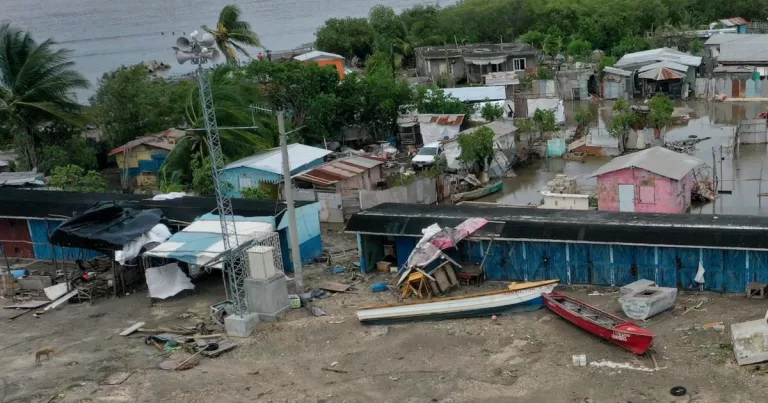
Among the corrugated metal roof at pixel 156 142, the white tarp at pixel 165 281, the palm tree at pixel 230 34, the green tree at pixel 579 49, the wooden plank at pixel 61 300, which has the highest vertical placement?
the palm tree at pixel 230 34

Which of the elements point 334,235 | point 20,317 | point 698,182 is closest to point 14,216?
point 20,317

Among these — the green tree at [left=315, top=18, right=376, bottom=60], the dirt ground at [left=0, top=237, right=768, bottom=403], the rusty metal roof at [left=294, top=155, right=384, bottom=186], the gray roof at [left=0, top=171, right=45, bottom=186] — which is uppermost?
the green tree at [left=315, top=18, right=376, bottom=60]

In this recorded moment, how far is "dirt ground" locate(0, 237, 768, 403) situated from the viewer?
1515cm

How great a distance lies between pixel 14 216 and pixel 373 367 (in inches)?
584

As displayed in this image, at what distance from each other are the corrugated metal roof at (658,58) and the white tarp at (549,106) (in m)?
9.64

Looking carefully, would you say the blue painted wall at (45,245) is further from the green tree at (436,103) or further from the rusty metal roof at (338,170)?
the green tree at (436,103)

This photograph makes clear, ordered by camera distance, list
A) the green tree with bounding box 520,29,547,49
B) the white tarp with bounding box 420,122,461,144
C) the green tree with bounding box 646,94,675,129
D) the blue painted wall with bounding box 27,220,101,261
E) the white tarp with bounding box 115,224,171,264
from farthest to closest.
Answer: the green tree with bounding box 520,29,547,49
the white tarp with bounding box 420,122,461,144
the green tree with bounding box 646,94,675,129
the blue painted wall with bounding box 27,220,101,261
the white tarp with bounding box 115,224,171,264

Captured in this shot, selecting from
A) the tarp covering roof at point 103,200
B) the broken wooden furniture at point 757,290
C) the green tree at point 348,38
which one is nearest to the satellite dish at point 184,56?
the tarp covering roof at point 103,200

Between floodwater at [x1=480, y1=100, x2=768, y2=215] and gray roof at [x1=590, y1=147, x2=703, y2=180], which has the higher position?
gray roof at [x1=590, y1=147, x2=703, y2=180]

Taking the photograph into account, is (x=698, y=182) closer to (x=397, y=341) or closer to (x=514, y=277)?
(x=514, y=277)

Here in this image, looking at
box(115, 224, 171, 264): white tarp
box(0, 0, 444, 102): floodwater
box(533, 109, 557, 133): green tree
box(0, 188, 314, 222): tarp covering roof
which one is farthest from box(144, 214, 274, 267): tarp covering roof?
box(0, 0, 444, 102): floodwater

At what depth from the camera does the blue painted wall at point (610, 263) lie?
1848cm

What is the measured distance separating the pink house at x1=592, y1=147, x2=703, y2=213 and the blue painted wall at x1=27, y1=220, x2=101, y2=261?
1584 centimetres

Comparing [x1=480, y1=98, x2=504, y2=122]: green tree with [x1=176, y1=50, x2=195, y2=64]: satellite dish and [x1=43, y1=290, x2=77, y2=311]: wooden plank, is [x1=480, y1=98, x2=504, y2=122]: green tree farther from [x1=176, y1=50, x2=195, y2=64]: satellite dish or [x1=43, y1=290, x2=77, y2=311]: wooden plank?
[x1=43, y1=290, x2=77, y2=311]: wooden plank
